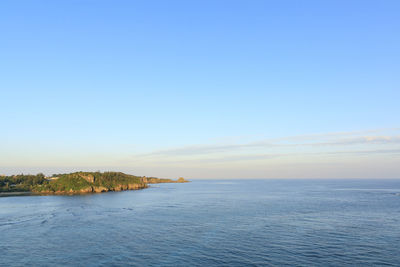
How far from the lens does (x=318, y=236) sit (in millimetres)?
57250

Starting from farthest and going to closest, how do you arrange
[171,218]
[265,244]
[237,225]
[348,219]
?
[171,218]
[348,219]
[237,225]
[265,244]

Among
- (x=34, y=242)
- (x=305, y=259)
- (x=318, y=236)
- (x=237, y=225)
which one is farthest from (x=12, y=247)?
(x=318, y=236)

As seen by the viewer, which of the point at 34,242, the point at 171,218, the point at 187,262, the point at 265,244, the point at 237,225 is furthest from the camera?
the point at 171,218

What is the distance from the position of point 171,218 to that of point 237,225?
22.0 metres

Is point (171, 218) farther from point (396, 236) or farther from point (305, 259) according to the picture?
point (396, 236)

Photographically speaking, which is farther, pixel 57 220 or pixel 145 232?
pixel 57 220

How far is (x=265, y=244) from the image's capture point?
52.1 meters

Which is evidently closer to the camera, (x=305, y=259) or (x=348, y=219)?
(x=305, y=259)

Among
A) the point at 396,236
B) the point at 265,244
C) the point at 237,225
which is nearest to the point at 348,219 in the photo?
the point at 396,236

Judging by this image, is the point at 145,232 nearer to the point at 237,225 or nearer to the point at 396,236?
the point at 237,225

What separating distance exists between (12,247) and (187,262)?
1433 inches

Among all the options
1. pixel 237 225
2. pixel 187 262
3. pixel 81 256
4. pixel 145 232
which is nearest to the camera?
pixel 187 262

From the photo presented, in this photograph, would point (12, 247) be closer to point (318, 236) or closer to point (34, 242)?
point (34, 242)

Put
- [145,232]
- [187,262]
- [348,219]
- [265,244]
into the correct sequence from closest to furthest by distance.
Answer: [187,262]
[265,244]
[145,232]
[348,219]
